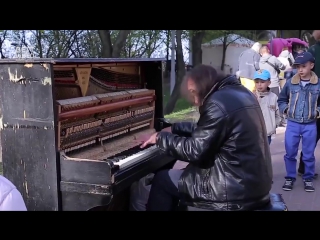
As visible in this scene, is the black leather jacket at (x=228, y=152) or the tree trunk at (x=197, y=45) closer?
the black leather jacket at (x=228, y=152)

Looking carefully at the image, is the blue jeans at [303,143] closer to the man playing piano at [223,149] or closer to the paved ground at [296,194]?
the paved ground at [296,194]

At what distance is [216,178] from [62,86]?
1395 mm

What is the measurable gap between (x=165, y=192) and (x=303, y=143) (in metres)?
2.49

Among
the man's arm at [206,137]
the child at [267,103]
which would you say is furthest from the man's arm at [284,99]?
the man's arm at [206,137]

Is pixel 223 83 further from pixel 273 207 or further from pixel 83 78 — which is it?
pixel 83 78

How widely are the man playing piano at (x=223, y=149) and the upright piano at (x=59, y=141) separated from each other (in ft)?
1.70

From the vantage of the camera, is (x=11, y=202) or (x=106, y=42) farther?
(x=106, y=42)

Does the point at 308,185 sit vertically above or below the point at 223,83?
below

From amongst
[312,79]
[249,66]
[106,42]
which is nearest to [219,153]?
[312,79]

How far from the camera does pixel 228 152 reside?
9.27ft

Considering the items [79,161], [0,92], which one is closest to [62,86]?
[0,92]

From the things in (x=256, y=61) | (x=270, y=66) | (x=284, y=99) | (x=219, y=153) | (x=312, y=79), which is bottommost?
(x=219, y=153)

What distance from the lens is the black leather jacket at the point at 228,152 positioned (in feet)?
9.16

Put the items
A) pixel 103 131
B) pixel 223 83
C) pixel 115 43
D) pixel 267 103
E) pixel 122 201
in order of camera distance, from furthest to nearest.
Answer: pixel 115 43, pixel 267 103, pixel 122 201, pixel 103 131, pixel 223 83
